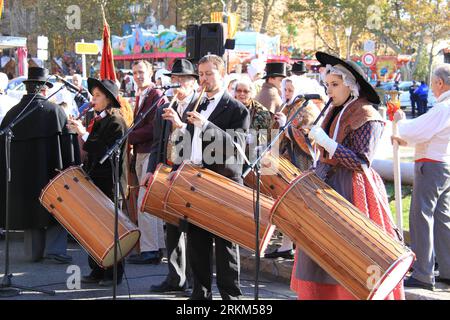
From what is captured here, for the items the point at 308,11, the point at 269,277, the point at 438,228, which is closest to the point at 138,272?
the point at 269,277

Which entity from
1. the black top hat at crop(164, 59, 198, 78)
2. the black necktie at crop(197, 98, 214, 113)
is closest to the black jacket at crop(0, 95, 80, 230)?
the black top hat at crop(164, 59, 198, 78)

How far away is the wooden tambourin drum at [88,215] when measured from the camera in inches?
245

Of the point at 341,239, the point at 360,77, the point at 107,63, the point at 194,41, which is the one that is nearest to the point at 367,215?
the point at 341,239

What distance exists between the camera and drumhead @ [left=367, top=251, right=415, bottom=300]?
4145mm

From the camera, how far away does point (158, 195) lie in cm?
579

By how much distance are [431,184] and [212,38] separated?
4565 mm

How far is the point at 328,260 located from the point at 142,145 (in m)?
3.84

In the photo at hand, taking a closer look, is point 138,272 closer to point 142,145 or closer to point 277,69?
point 142,145

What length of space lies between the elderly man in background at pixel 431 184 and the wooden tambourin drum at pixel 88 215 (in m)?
2.32

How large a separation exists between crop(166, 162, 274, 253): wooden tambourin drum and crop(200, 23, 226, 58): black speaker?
4.58 metres

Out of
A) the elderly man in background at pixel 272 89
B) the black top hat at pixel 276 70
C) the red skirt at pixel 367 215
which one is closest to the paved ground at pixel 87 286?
the red skirt at pixel 367 215

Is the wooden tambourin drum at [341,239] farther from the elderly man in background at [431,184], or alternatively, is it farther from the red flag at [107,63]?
the red flag at [107,63]

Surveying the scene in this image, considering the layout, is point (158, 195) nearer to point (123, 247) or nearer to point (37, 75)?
point (123, 247)
